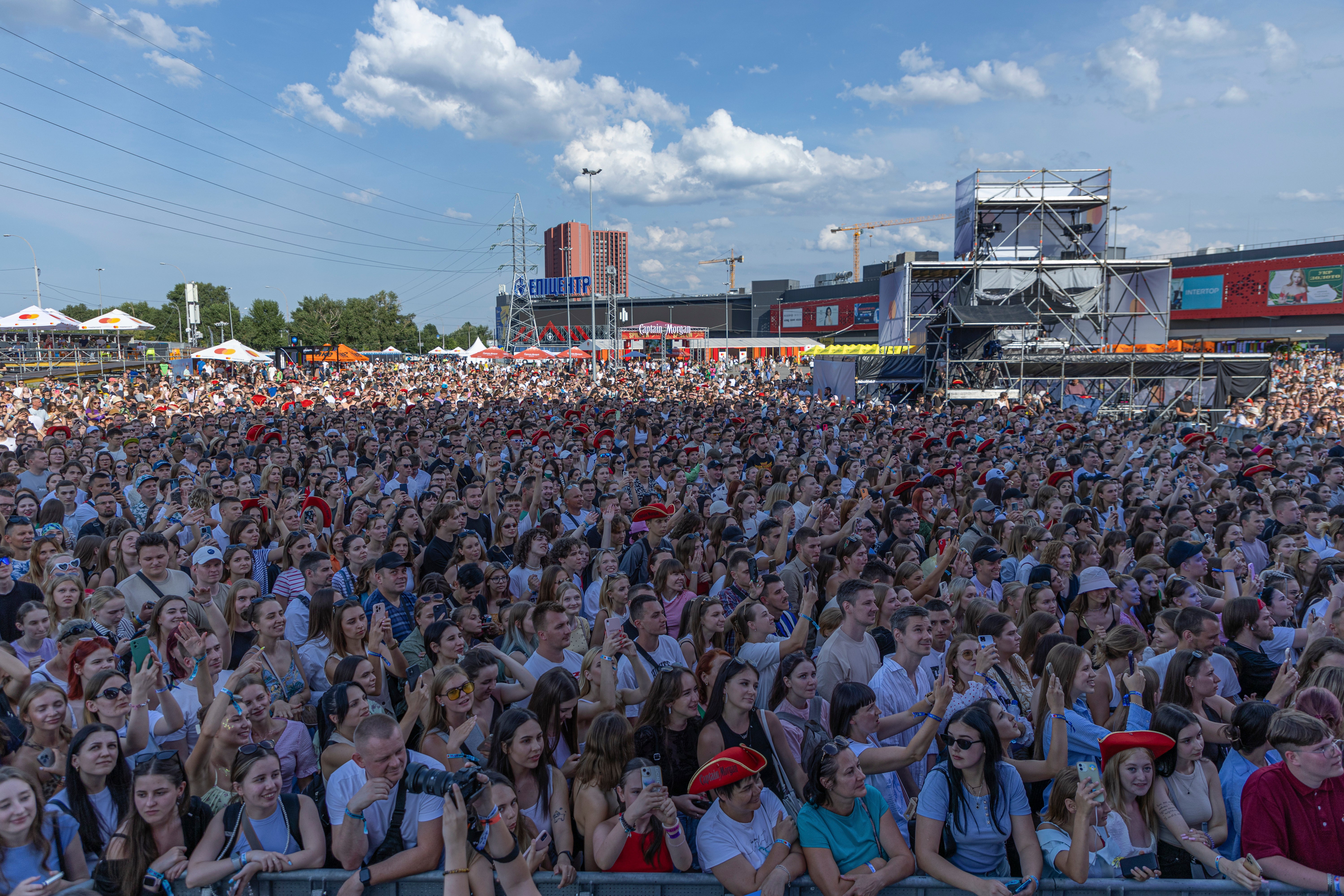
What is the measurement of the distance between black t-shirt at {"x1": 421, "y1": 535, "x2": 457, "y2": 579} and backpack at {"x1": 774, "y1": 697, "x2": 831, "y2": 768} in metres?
3.82

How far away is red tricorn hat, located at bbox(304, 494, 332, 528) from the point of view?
328 inches

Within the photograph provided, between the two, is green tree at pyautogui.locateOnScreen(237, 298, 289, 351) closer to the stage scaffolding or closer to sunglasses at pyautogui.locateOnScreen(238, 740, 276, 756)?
the stage scaffolding

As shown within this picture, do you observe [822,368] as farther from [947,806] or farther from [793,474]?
[947,806]

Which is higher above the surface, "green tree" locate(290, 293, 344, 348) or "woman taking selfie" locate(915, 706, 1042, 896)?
"green tree" locate(290, 293, 344, 348)

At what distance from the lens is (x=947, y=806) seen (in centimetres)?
321

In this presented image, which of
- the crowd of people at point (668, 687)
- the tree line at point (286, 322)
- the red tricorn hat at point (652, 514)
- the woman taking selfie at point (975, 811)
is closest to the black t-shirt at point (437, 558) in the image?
the crowd of people at point (668, 687)

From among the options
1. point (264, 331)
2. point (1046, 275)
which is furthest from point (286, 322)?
point (1046, 275)

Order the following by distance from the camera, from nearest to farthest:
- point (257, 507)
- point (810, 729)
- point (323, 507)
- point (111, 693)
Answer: point (111, 693)
point (810, 729)
point (257, 507)
point (323, 507)

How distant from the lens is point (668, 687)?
3709mm

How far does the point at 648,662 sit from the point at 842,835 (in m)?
1.67

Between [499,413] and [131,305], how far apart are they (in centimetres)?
9822

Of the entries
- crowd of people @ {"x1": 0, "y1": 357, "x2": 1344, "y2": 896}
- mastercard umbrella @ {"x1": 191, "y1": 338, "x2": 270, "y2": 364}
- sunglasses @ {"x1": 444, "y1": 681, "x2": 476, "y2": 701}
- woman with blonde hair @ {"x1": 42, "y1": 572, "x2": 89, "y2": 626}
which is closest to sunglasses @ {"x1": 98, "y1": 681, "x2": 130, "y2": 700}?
crowd of people @ {"x1": 0, "y1": 357, "x2": 1344, "y2": 896}

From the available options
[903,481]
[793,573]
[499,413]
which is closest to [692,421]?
[499,413]

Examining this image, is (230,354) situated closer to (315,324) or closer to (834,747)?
(834,747)
